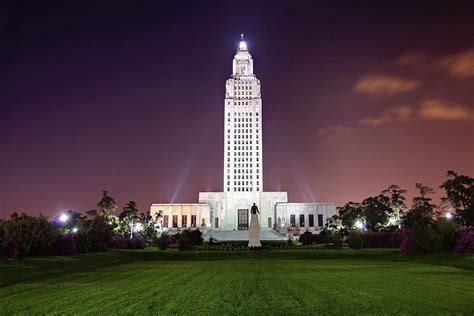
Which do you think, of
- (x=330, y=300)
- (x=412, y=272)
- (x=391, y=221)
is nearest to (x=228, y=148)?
(x=391, y=221)

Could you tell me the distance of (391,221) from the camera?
7544 centimetres

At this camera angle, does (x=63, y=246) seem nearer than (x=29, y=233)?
No

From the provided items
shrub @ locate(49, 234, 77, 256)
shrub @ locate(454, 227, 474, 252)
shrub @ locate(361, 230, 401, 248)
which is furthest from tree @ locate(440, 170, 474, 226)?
shrub @ locate(49, 234, 77, 256)

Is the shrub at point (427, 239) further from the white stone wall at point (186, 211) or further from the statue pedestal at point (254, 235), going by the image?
the white stone wall at point (186, 211)

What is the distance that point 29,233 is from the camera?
2658 centimetres

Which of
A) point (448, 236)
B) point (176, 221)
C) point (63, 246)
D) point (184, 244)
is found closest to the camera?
point (63, 246)

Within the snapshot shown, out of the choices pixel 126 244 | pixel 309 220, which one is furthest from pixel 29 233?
pixel 309 220

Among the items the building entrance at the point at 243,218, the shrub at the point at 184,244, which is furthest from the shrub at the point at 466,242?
the building entrance at the point at 243,218

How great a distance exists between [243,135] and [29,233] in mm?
90644

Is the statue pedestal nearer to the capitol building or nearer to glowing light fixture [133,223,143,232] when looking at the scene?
glowing light fixture [133,223,143,232]

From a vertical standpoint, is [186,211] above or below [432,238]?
above

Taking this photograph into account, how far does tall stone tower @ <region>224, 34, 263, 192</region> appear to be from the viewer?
114 m

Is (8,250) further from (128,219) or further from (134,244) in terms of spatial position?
(128,219)

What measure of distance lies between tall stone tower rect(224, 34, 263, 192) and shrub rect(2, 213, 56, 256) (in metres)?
85.3
